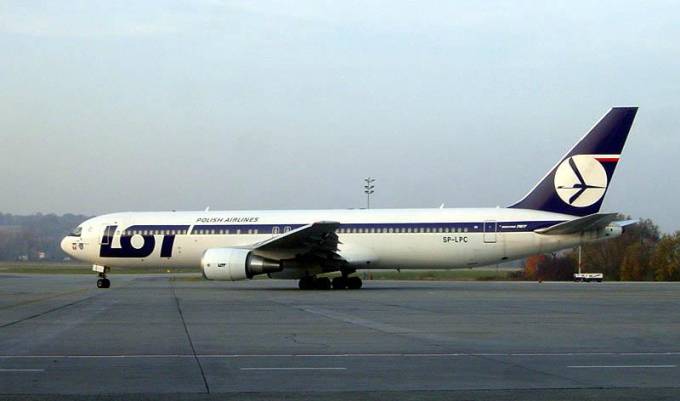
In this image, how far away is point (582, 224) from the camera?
30.1 metres

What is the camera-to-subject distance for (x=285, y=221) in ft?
111

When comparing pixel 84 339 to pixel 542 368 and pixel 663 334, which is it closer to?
pixel 542 368

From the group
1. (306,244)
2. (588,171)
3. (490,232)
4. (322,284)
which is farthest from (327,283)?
(588,171)

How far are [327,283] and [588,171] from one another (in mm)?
10336

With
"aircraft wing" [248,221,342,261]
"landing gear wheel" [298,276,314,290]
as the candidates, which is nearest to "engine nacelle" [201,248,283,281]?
"aircraft wing" [248,221,342,261]

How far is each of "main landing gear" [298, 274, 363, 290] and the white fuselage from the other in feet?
2.11

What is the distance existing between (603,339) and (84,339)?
8.22 metres

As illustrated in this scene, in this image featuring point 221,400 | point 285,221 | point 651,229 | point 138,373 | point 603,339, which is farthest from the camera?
point 651,229

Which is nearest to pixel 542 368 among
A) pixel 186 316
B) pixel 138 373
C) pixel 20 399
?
pixel 138 373

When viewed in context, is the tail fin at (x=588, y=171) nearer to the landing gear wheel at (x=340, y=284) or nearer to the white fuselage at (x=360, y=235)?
the white fuselage at (x=360, y=235)

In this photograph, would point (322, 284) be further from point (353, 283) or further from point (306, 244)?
point (306, 244)

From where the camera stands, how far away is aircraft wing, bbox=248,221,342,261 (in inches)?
1187

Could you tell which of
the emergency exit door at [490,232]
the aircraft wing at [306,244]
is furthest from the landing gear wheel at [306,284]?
the emergency exit door at [490,232]

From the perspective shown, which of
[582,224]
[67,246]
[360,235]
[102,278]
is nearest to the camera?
[582,224]
